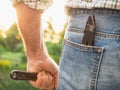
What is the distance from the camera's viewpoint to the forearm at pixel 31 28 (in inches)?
87.6

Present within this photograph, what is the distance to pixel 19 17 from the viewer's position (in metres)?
2.26

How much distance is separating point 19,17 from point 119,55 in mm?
703

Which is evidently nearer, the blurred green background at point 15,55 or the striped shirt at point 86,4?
the striped shirt at point 86,4

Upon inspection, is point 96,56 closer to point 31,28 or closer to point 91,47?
point 91,47

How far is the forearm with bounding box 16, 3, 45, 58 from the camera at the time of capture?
87.6 inches

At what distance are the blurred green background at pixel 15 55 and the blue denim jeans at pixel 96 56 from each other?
3860 millimetres

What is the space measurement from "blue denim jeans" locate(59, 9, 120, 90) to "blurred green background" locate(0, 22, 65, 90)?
12.7 feet

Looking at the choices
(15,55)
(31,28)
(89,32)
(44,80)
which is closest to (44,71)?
(44,80)

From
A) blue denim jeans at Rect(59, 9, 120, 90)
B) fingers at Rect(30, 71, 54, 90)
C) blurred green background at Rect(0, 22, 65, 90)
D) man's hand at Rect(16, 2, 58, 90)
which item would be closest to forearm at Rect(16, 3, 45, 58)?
man's hand at Rect(16, 2, 58, 90)

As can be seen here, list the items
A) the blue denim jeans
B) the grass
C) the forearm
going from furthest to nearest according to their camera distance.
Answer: the grass → the forearm → the blue denim jeans

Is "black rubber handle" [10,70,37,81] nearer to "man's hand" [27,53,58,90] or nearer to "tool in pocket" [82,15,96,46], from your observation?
"man's hand" [27,53,58,90]

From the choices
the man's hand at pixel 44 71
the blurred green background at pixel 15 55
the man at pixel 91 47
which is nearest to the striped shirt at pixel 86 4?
the man at pixel 91 47

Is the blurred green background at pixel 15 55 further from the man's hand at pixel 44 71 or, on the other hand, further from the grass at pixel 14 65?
the man's hand at pixel 44 71

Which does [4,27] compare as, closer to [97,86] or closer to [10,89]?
[10,89]
